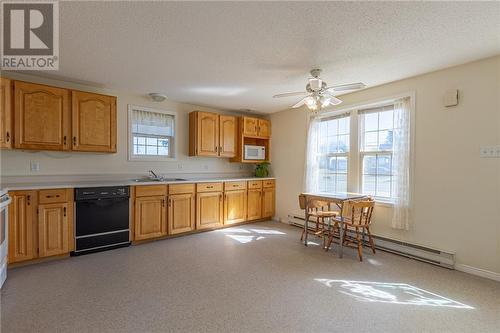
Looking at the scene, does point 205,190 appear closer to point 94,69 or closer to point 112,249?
point 112,249

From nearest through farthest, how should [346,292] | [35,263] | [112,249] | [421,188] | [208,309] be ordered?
[208,309] < [346,292] < [35,263] < [421,188] < [112,249]

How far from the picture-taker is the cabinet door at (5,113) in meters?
2.90

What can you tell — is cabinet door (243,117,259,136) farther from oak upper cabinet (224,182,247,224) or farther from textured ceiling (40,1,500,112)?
textured ceiling (40,1,500,112)

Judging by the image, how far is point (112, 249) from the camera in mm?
3525

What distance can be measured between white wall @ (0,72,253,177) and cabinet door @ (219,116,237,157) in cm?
37

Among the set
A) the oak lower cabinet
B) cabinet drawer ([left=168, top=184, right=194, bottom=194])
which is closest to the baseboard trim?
cabinet drawer ([left=168, top=184, right=194, bottom=194])

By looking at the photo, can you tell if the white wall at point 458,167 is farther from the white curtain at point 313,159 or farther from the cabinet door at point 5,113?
the cabinet door at point 5,113

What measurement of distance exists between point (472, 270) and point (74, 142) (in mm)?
5228

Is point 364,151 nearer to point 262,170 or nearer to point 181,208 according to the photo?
point 262,170

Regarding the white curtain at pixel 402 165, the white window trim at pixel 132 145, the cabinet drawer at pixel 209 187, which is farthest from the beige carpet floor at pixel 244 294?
the white window trim at pixel 132 145

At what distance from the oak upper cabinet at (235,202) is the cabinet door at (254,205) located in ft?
0.34

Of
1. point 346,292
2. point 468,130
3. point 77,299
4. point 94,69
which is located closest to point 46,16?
point 94,69

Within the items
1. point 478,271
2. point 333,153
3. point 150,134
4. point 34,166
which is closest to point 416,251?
point 478,271

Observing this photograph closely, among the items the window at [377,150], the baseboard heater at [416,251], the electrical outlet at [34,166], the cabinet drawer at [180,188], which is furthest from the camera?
Result: the cabinet drawer at [180,188]
